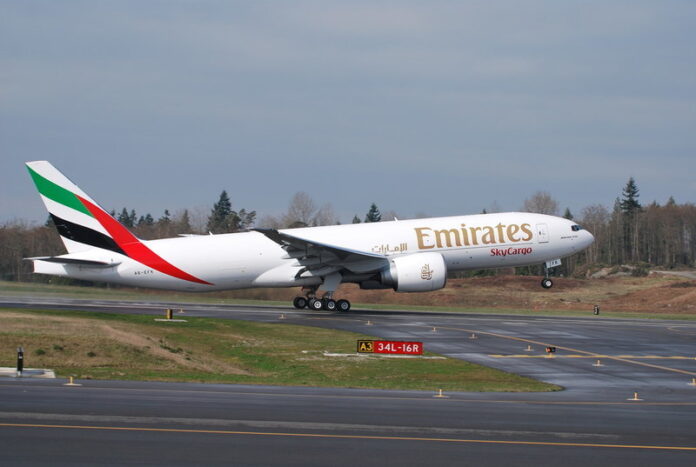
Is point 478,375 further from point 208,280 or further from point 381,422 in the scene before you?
point 208,280

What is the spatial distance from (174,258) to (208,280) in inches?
83.5

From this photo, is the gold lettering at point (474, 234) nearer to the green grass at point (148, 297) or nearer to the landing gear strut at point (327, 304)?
the green grass at point (148, 297)

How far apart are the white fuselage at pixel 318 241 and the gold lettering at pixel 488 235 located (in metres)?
0.05

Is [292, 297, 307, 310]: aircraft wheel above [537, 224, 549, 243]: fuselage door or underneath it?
underneath

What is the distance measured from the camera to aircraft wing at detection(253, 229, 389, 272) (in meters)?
40.9

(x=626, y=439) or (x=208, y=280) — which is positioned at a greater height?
(x=208, y=280)

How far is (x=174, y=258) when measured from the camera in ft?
140

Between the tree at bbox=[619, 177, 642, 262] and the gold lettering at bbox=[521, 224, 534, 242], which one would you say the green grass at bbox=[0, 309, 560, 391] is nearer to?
the gold lettering at bbox=[521, 224, 534, 242]

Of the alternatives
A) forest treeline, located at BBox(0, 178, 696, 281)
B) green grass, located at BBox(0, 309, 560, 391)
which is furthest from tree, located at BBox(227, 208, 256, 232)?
green grass, located at BBox(0, 309, 560, 391)

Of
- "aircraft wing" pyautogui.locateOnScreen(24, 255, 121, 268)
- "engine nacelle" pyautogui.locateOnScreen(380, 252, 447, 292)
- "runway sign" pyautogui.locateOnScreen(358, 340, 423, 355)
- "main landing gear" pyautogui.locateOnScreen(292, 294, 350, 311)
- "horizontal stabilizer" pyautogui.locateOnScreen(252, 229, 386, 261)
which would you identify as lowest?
"runway sign" pyautogui.locateOnScreen(358, 340, 423, 355)

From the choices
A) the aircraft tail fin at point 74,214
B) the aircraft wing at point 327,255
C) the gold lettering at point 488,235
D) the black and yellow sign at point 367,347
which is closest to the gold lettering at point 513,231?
the gold lettering at point 488,235

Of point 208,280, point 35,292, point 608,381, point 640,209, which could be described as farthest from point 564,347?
point 640,209

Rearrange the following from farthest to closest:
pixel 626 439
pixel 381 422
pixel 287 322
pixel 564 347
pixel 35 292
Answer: pixel 35 292, pixel 287 322, pixel 564 347, pixel 381 422, pixel 626 439

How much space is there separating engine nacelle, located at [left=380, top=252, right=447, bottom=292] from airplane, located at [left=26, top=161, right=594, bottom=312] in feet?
0.17
